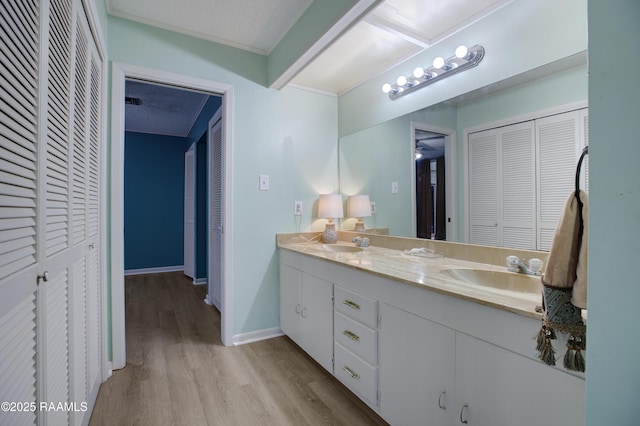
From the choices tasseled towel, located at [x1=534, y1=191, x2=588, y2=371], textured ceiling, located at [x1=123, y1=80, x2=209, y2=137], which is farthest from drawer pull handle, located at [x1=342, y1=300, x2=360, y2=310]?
textured ceiling, located at [x1=123, y1=80, x2=209, y2=137]

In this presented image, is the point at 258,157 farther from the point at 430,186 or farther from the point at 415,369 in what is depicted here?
the point at 415,369

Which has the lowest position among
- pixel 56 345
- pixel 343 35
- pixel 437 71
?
pixel 56 345

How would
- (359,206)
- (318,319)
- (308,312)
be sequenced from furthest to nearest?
(359,206)
(308,312)
(318,319)

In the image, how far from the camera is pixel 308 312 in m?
2.17

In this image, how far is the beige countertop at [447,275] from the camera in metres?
1.02

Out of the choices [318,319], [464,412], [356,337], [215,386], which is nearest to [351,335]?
[356,337]

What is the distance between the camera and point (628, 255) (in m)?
0.52

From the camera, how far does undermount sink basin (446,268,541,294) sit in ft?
4.30

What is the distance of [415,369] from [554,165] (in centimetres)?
110

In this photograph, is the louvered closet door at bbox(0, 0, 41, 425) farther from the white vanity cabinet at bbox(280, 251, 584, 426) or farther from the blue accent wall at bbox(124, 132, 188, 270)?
the blue accent wall at bbox(124, 132, 188, 270)

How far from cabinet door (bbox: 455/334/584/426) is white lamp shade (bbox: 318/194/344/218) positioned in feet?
5.68

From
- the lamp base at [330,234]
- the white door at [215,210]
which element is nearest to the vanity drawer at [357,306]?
the lamp base at [330,234]

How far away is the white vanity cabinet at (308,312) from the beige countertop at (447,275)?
21cm

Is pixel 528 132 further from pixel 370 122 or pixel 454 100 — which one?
pixel 370 122
